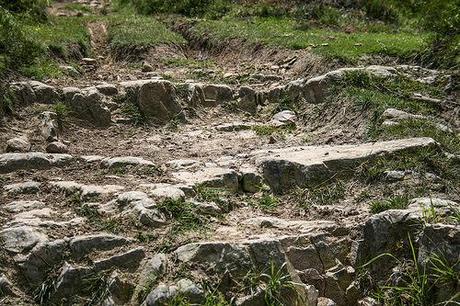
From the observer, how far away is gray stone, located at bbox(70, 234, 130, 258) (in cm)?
651

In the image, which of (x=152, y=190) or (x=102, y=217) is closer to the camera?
(x=102, y=217)

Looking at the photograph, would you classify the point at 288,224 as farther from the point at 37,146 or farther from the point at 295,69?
the point at 295,69

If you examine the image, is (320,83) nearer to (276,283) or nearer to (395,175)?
(395,175)

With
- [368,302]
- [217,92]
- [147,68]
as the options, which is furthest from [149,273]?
[147,68]

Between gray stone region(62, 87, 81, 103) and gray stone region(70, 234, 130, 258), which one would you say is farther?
gray stone region(62, 87, 81, 103)

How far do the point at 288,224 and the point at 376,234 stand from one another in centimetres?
115

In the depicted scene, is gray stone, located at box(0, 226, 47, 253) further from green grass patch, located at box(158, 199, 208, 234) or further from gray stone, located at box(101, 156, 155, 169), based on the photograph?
gray stone, located at box(101, 156, 155, 169)

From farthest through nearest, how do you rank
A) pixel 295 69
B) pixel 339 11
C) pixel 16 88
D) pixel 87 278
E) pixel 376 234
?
1. pixel 339 11
2. pixel 295 69
3. pixel 16 88
4. pixel 376 234
5. pixel 87 278

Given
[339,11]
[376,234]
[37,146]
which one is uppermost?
[376,234]

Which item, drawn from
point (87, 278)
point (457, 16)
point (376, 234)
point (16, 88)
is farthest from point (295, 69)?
point (87, 278)

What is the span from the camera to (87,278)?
245 inches

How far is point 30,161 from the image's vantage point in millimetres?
8711

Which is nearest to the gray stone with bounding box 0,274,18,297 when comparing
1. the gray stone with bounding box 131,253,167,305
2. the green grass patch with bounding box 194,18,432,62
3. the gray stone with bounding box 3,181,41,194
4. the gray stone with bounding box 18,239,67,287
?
the gray stone with bounding box 18,239,67,287

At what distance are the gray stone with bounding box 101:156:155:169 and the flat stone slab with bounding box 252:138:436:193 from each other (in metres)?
1.83
